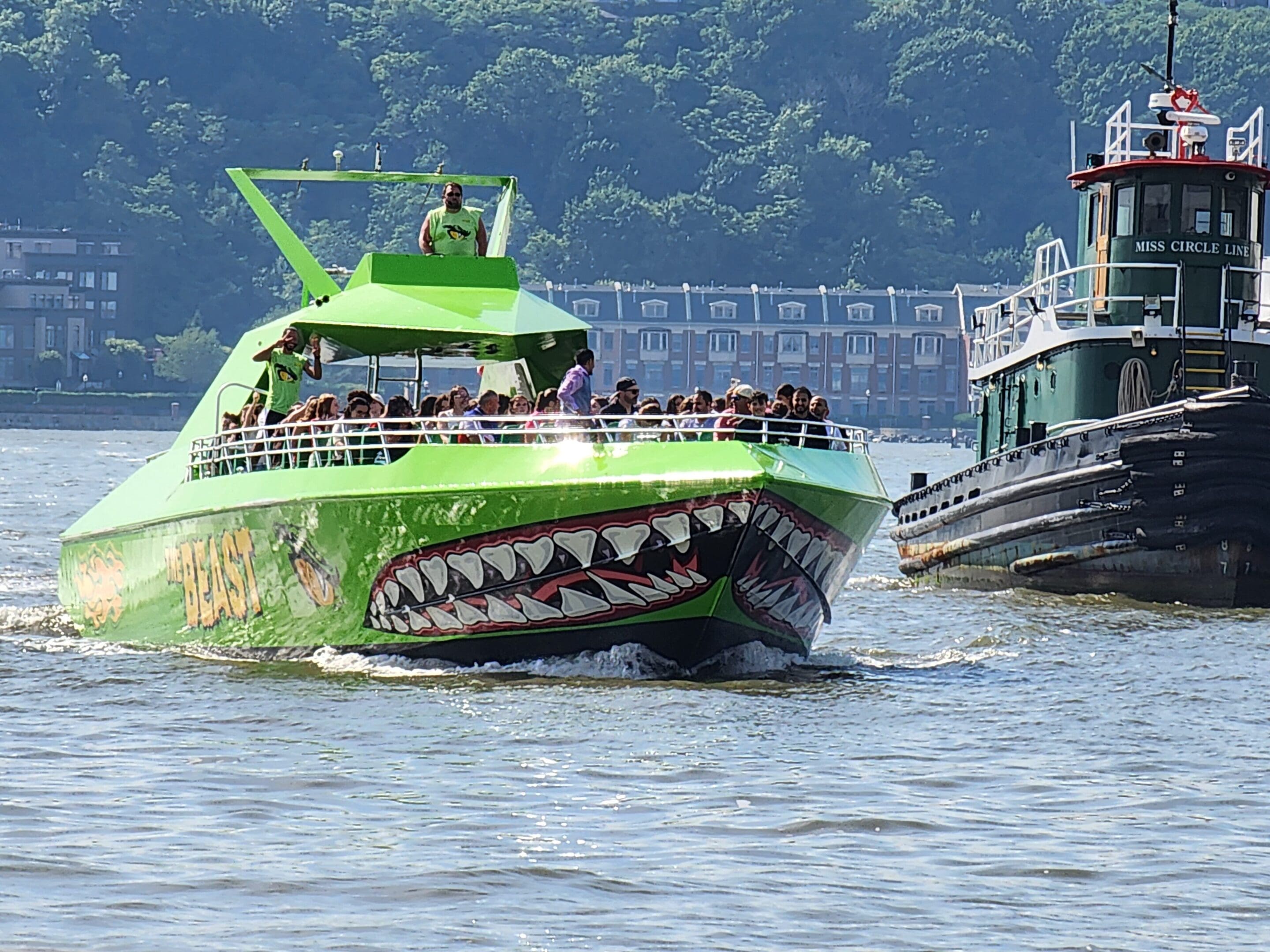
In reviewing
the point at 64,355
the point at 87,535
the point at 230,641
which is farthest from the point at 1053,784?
the point at 64,355

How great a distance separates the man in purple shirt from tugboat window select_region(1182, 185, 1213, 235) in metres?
14.8

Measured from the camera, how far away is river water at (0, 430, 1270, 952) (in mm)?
11820

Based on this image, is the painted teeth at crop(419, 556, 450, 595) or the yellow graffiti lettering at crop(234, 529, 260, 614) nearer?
the painted teeth at crop(419, 556, 450, 595)

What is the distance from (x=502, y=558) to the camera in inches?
712

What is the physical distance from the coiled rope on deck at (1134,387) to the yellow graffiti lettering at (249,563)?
47.2 feet

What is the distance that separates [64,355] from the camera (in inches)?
6673

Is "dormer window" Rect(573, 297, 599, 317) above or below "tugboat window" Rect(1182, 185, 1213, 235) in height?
above

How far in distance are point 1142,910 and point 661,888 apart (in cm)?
235

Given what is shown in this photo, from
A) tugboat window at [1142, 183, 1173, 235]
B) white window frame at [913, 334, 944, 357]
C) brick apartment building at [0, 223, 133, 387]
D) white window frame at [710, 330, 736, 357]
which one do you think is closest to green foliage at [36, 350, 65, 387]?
brick apartment building at [0, 223, 133, 387]

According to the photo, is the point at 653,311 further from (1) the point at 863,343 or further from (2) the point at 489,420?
(2) the point at 489,420

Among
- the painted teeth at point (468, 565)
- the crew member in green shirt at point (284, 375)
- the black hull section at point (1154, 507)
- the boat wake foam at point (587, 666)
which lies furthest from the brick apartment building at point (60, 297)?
the painted teeth at point (468, 565)

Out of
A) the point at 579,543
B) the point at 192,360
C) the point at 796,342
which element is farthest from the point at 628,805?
the point at 796,342

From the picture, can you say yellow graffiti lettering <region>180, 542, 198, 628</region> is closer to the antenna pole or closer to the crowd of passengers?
the crowd of passengers

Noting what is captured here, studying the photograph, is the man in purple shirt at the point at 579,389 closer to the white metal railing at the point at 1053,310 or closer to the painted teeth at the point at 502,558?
the painted teeth at the point at 502,558
